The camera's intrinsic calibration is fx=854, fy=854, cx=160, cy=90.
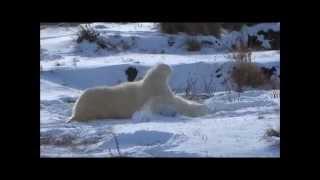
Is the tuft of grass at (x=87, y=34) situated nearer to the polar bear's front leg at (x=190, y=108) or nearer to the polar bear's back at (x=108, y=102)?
the polar bear's back at (x=108, y=102)

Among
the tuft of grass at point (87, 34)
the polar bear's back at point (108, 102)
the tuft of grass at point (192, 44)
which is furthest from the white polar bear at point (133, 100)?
the tuft of grass at point (87, 34)

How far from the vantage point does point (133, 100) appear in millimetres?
4910

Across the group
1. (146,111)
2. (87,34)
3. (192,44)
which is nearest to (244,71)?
(192,44)

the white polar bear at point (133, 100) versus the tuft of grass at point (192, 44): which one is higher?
the tuft of grass at point (192, 44)

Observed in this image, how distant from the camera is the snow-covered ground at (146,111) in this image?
4.36 m

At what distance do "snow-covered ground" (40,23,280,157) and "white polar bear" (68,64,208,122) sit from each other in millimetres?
60

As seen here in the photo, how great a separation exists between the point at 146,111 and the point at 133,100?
149 mm

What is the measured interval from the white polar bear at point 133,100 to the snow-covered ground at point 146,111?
6 centimetres

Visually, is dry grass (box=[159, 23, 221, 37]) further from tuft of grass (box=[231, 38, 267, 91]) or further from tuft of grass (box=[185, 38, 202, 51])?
tuft of grass (box=[231, 38, 267, 91])

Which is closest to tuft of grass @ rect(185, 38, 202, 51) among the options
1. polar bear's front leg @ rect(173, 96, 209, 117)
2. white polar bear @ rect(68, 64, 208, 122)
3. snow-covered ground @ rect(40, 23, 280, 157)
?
snow-covered ground @ rect(40, 23, 280, 157)

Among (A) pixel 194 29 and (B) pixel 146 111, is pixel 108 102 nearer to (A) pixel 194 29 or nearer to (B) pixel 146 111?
(B) pixel 146 111
